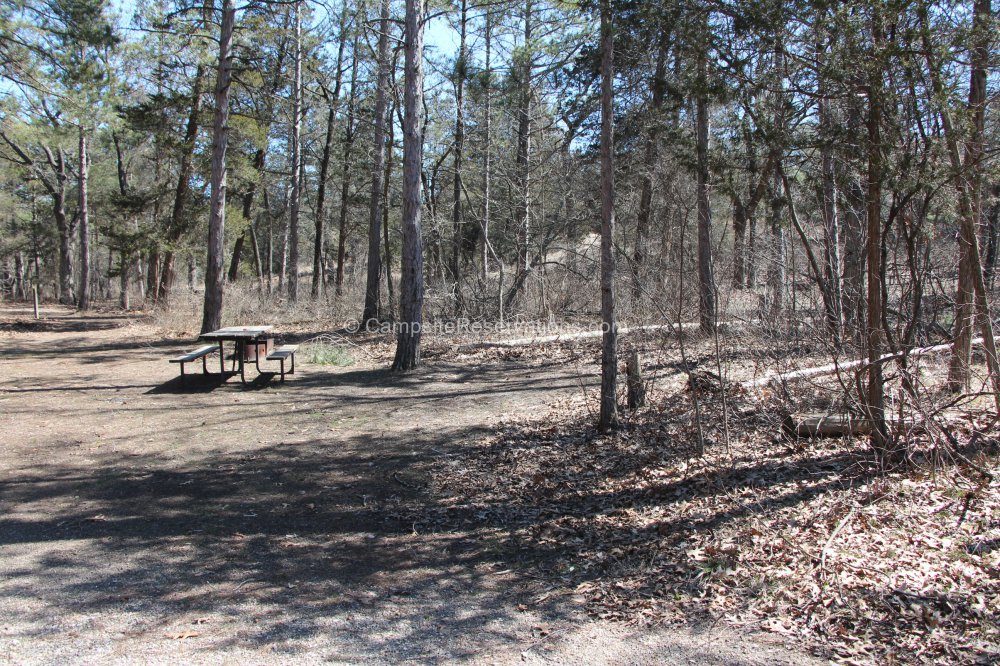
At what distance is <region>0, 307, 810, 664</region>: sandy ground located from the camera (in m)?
3.24

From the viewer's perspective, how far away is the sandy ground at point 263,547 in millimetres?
3244

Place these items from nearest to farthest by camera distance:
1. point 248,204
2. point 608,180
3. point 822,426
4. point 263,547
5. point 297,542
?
point 263,547 < point 297,542 < point 822,426 < point 608,180 < point 248,204

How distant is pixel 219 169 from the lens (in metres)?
14.2

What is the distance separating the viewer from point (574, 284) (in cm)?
1531

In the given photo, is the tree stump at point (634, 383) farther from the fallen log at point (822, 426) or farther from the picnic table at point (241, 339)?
the picnic table at point (241, 339)

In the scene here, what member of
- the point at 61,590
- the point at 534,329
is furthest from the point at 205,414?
the point at 534,329

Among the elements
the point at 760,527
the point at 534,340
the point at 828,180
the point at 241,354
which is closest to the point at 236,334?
the point at 241,354

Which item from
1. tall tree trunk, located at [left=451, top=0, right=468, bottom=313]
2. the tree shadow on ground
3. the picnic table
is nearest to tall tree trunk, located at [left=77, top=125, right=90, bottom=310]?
tall tree trunk, located at [left=451, top=0, right=468, bottom=313]

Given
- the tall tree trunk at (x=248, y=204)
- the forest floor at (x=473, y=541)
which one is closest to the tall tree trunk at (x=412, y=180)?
the forest floor at (x=473, y=541)

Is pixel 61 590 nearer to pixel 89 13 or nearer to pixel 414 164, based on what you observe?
pixel 414 164

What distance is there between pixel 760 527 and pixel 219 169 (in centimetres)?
1351

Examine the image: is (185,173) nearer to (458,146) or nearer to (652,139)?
(458,146)

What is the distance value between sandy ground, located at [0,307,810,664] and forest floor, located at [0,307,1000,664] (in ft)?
0.07

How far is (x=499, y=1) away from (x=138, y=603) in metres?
7.21
